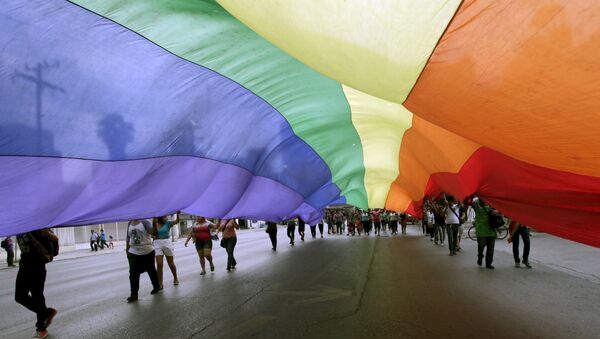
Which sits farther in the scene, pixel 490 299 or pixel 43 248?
pixel 490 299

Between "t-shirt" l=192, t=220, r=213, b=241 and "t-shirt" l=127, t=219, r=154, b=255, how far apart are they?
3181 millimetres

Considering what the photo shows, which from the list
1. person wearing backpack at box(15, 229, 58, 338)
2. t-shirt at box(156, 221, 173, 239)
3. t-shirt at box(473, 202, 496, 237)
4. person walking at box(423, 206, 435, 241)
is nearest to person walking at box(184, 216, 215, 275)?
t-shirt at box(156, 221, 173, 239)

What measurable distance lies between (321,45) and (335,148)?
8.08 m

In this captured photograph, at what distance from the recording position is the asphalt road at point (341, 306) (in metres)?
5.57

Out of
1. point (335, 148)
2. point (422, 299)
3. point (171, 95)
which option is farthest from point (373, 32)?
point (335, 148)

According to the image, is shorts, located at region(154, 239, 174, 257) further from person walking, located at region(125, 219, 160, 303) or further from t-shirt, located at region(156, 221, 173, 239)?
person walking, located at region(125, 219, 160, 303)

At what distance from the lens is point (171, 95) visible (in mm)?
5359

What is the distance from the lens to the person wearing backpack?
6.14 metres

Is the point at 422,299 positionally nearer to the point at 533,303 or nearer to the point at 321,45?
the point at 533,303

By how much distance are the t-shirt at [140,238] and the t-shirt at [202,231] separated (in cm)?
318

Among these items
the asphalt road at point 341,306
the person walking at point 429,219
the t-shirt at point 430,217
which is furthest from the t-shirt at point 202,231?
the t-shirt at point 430,217

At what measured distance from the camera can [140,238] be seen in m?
8.58

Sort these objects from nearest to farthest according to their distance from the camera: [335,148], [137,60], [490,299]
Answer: [137,60]
[490,299]
[335,148]

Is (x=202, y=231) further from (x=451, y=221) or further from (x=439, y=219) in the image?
(x=439, y=219)
